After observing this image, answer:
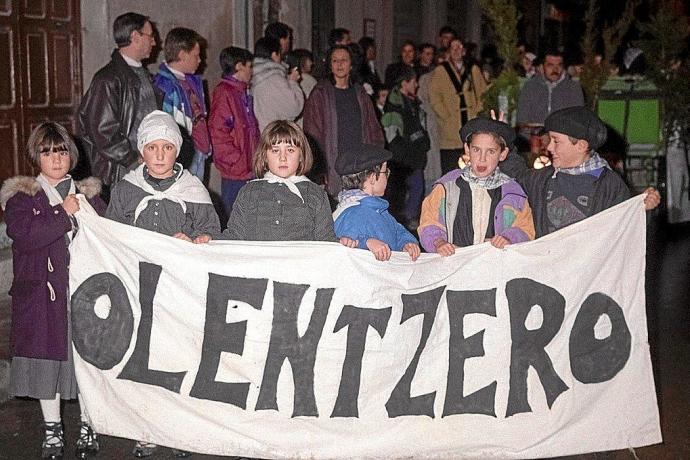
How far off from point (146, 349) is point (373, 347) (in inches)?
42.1

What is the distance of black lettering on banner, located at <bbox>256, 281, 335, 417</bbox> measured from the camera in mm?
5094

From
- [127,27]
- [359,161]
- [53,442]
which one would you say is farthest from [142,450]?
[127,27]

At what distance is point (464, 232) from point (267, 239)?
0.99 meters

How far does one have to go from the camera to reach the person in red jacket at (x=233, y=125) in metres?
8.71

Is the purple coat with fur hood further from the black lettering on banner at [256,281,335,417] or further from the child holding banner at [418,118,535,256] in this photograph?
the child holding banner at [418,118,535,256]

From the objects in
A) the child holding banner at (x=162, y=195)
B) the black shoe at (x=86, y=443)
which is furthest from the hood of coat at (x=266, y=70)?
the black shoe at (x=86, y=443)

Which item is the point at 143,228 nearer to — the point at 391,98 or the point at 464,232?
the point at 464,232

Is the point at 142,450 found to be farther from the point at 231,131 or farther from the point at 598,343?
the point at 231,131

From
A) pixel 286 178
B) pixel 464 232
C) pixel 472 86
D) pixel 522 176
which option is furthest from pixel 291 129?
pixel 472 86

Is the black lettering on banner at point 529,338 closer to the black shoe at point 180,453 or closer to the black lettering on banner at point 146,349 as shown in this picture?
the black lettering on banner at point 146,349

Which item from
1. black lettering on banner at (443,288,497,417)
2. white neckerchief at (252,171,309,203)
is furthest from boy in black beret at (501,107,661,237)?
white neckerchief at (252,171,309,203)

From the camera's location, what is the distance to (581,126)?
5449 mm

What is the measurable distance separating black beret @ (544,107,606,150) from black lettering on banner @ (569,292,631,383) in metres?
0.83

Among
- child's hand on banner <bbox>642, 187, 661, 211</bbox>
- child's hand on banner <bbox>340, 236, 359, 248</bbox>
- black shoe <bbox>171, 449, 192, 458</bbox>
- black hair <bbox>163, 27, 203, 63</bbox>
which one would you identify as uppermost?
black hair <bbox>163, 27, 203, 63</bbox>
